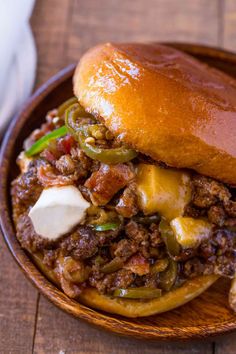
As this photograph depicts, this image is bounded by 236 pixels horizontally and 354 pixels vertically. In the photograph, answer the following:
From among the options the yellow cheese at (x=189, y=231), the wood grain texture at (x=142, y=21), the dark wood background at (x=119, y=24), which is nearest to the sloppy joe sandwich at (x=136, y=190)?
the yellow cheese at (x=189, y=231)

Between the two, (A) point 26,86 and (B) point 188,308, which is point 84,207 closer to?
(B) point 188,308

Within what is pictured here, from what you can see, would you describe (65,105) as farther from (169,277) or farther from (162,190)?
(169,277)

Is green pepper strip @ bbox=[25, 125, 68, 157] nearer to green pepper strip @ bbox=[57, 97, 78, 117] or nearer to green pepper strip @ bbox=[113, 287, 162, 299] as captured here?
green pepper strip @ bbox=[57, 97, 78, 117]

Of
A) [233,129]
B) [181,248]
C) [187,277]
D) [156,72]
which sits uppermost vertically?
[156,72]

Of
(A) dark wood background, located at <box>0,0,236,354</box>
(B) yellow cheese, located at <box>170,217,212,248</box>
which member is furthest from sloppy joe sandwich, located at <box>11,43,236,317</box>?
(A) dark wood background, located at <box>0,0,236,354</box>

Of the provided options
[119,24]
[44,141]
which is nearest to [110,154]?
[44,141]

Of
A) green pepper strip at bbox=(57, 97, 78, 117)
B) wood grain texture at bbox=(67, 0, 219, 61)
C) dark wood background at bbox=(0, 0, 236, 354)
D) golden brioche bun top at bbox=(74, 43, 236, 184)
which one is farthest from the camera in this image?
wood grain texture at bbox=(67, 0, 219, 61)

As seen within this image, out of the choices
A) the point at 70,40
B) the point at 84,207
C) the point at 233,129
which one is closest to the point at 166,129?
the point at 233,129
